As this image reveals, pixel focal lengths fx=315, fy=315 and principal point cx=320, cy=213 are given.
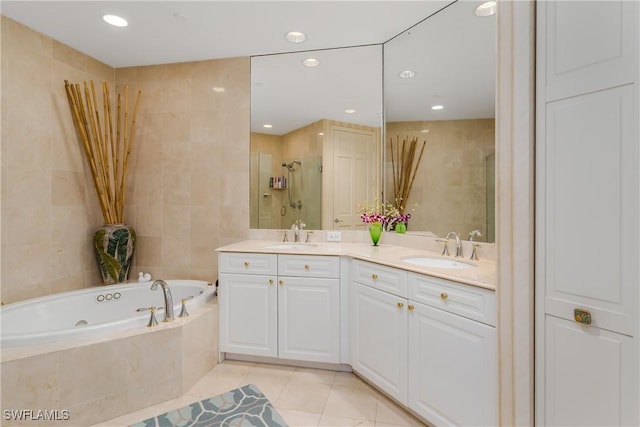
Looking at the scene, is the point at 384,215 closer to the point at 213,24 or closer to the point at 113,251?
the point at 213,24

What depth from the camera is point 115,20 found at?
7.79ft

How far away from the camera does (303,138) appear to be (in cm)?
288

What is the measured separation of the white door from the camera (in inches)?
107

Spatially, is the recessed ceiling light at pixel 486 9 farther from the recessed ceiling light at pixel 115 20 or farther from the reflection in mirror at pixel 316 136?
the recessed ceiling light at pixel 115 20

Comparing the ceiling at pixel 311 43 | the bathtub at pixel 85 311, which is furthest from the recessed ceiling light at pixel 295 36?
the bathtub at pixel 85 311

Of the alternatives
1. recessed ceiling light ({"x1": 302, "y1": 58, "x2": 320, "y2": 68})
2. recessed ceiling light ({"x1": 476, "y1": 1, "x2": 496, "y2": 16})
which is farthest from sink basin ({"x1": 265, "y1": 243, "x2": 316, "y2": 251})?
recessed ceiling light ({"x1": 476, "y1": 1, "x2": 496, "y2": 16})

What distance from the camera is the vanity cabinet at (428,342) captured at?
4.58 ft

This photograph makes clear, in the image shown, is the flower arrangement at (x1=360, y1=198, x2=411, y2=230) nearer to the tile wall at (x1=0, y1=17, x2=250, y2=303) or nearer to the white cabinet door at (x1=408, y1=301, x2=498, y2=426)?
the white cabinet door at (x1=408, y1=301, x2=498, y2=426)

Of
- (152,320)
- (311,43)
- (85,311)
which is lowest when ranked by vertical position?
(85,311)

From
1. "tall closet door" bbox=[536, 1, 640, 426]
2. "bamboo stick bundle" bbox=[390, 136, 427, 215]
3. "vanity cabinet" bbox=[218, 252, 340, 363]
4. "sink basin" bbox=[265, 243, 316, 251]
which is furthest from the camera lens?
"sink basin" bbox=[265, 243, 316, 251]

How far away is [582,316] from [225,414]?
6.05ft

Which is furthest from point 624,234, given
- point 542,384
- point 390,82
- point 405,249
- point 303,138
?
point 303,138

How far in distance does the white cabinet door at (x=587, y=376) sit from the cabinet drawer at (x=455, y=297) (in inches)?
9.1

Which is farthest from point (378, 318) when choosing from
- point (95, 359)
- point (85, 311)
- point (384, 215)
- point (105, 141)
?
point (105, 141)
